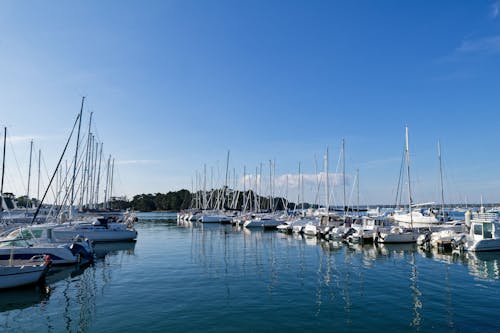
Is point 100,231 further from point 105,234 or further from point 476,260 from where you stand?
point 476,260

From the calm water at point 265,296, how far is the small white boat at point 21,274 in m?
0.64

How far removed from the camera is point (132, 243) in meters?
47.0

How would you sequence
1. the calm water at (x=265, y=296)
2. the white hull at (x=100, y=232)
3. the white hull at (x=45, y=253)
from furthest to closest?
the white hull at (x=100, y=232) < the white hull at (x=45, y=253) < the calm water at (x=265, y=296)

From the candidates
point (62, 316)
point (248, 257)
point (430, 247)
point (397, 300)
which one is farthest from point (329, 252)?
point (62, 316)

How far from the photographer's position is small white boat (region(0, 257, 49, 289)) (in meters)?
20.1

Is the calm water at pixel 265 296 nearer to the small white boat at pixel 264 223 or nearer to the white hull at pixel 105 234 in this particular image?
the white hull at pixel 105 234

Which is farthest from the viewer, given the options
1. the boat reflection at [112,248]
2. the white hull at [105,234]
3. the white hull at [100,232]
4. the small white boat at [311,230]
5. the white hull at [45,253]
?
the small white boat at [311,230]

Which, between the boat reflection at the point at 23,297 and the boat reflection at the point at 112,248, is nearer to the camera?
the boat reflection at the point at 23,297

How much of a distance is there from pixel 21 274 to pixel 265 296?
1481 centimetres

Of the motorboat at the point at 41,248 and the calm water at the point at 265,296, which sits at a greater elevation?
the motorboat at the point at 41,248

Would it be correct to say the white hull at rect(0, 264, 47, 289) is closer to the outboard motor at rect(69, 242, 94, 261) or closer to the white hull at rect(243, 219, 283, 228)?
the outboard motor at rect(69, 242, 94, 261)

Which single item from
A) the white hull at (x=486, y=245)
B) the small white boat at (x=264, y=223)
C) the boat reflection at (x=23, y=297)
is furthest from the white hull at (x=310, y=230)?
the boat reflection at (x=23, y=297)

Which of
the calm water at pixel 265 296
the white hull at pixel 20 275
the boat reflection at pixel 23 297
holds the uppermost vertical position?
the white hull at pixel 20 275

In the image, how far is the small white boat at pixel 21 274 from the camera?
20109 mm
